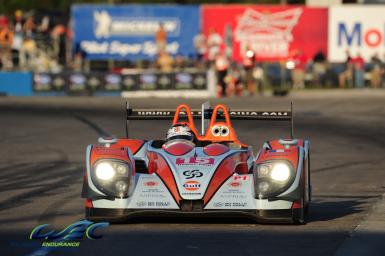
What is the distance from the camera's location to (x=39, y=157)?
19.2 meters

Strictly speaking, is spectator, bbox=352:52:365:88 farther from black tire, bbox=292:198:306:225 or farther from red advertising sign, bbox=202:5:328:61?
black tire, bbox=292:198:306:225

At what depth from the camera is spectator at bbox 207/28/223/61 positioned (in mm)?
41875

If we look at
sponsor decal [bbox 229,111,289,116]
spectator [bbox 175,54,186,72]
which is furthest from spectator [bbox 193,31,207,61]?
sponsor decal [bbox 229,111,289,116]

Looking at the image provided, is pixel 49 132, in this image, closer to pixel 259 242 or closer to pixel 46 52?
pixel 259 242

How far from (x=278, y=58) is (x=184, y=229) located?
1396 inches

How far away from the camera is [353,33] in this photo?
151ft

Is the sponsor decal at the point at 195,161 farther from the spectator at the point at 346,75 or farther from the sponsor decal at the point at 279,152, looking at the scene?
the spectator at the point at 346,75

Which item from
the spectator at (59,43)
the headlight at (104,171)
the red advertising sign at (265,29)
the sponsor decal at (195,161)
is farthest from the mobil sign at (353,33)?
the headlight at (104,171)

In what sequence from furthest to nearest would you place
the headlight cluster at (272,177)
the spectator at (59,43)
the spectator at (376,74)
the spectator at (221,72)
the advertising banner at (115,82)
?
the spectator at (59,43), the spectator at (376,74), the advertising banner at (115,82), the spectator at (221,72), the headlight cluster at (272,177)

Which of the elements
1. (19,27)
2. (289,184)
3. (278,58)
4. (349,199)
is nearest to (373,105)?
(278,58)

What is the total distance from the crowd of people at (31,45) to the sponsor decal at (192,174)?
1205 inches

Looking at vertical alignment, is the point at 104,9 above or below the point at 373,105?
above

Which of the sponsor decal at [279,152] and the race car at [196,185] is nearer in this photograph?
the race car at [196,185]

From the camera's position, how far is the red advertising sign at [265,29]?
4525 cm
